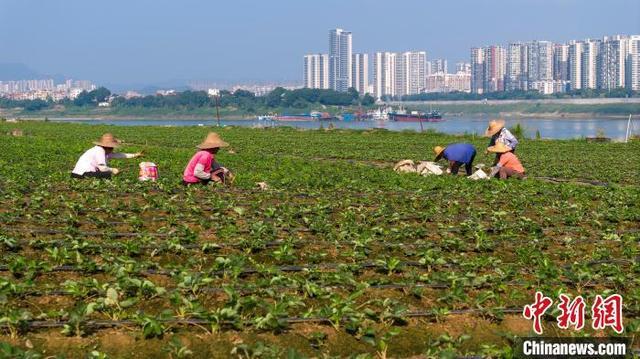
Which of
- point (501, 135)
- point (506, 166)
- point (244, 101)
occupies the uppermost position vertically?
point (244, 101)

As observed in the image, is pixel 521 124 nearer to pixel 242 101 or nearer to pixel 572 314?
pixel 572 314

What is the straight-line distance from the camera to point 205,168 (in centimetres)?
1481

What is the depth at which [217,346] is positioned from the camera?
20.1 feet

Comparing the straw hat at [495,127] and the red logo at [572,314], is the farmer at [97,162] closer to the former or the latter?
the straw hat at [495,127]

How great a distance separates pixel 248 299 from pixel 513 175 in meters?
12.2

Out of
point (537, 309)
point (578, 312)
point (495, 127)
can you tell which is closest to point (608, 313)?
point (578, 312)

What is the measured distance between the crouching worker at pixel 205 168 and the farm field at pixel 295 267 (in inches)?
13.4

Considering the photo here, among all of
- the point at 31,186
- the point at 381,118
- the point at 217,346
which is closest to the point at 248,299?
the point at 217,346

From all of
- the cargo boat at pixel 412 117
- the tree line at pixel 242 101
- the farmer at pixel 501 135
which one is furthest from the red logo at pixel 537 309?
the tree line at pixel 242 101

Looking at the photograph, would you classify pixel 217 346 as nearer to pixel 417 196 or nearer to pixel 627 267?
pixel 627 267

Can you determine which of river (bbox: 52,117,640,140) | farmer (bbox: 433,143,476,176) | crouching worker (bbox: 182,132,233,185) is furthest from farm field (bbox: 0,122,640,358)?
river (bbox: 52,117,640,140)

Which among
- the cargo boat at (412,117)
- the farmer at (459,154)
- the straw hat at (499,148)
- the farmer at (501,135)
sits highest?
the farmer at (501,135)

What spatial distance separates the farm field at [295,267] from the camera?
6.32 metres

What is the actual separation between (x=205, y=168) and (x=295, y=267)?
6.87 m
